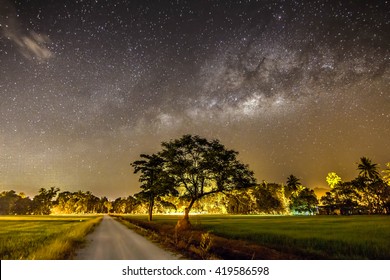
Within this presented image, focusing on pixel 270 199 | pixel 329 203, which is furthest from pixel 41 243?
pixel 270 199

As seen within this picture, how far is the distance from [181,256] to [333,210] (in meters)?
99.3

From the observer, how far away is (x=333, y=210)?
100812mm

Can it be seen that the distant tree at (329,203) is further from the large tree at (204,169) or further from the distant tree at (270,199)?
the large tree at (204,169)

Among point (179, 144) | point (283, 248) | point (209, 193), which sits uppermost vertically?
point (179, 144)

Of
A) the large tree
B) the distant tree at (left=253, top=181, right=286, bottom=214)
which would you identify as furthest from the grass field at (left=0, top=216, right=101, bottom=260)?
the distant tree at (left=253, top=181, right=286, bottom=214)

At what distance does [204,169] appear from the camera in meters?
36.1

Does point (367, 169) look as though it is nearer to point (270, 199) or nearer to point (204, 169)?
point (270, 199)

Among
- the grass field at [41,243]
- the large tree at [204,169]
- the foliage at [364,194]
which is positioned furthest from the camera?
the foliage at [364,194]

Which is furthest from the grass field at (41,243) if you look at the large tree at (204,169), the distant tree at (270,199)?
the distant tree at (270,199)

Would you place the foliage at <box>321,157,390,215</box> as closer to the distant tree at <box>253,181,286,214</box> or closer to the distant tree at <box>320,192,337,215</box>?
the distant tree at <box>320,192,337,215</box>

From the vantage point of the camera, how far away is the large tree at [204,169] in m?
Answer: 36.2
